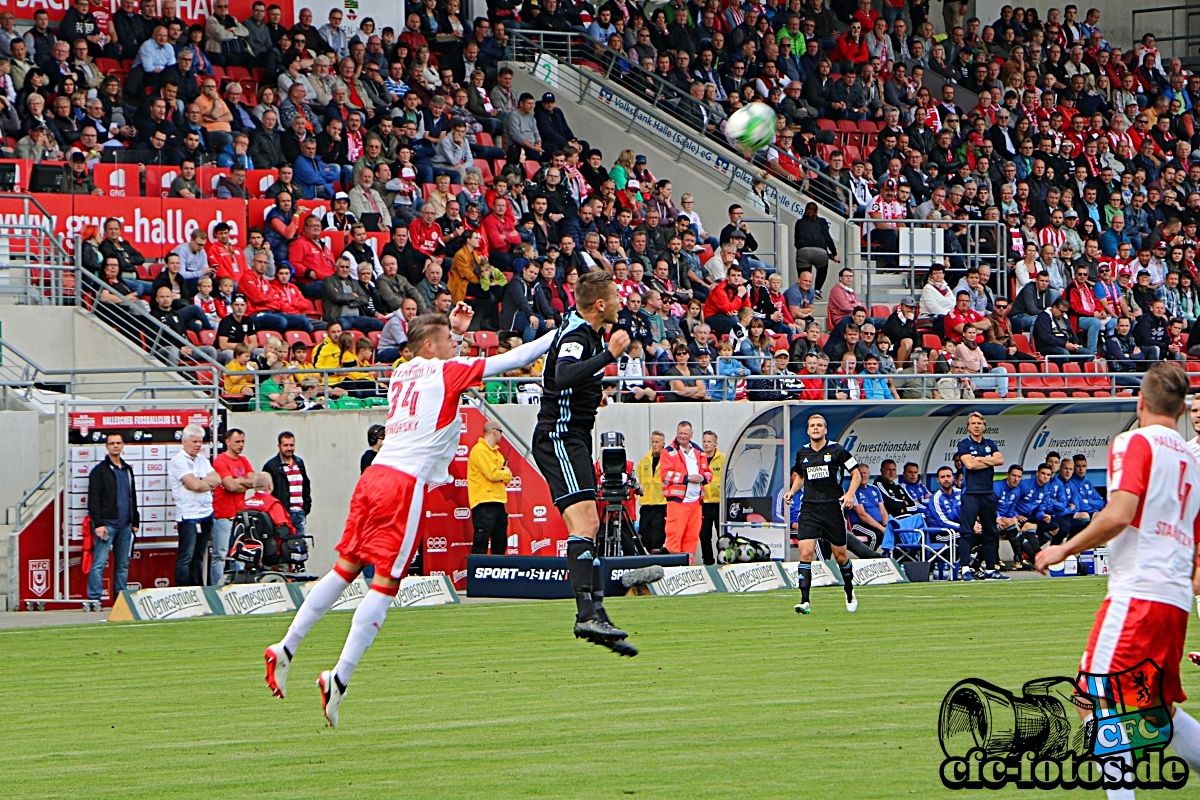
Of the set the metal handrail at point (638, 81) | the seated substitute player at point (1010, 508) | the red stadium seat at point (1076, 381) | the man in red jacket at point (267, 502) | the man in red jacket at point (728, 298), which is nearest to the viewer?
the man in red jacket at point (267, 502)

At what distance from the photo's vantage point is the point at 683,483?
23.8 metres

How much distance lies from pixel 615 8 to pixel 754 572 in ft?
50.2

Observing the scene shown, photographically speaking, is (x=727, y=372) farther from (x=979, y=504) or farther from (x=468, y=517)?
(x=468, y=517)

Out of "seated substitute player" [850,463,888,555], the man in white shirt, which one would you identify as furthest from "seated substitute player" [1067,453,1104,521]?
the man in white shirt

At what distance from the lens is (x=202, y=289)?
23.3 meters

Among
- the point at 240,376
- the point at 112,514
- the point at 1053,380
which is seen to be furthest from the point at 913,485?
the point at 112,514

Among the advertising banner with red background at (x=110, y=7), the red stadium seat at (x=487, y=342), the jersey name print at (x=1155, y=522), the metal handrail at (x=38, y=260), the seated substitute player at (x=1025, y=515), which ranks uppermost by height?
the advertising banner with red background at (x=110, y=7)

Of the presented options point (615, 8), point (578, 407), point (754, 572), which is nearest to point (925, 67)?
point (615, 8)

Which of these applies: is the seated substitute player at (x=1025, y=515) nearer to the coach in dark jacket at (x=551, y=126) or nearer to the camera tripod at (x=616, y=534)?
the camera tripod at (x=616, y=534)

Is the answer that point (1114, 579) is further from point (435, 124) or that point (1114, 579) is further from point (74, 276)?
point (435, 124)

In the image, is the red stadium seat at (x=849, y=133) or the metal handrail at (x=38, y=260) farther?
the red stadium seat at (x=849, y=133)

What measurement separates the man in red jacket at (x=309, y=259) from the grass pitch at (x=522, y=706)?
25.1ft

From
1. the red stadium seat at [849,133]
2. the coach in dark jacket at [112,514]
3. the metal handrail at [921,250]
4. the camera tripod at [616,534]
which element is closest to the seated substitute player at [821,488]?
the camera tripod at [616,534]

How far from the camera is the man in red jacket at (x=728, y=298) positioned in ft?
91.7
